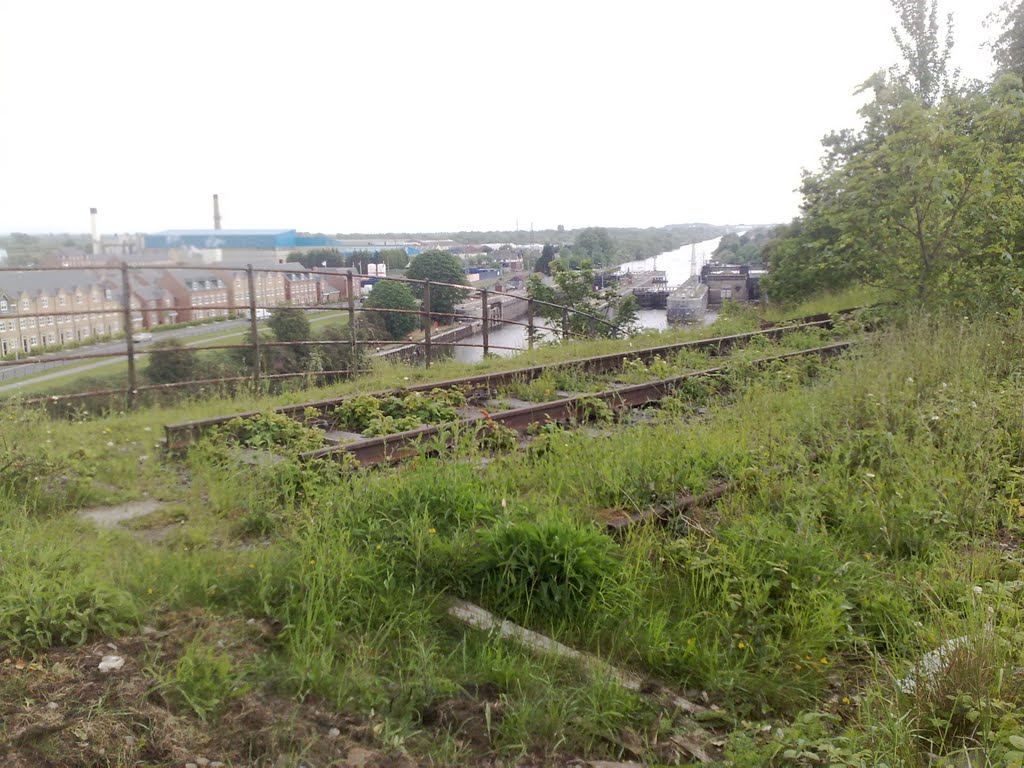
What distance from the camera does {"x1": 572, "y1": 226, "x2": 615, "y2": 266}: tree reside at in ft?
79.8

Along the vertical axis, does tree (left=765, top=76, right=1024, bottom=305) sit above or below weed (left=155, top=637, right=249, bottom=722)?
above

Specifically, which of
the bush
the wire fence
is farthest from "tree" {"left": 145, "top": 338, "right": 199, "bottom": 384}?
the bush

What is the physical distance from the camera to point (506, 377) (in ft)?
33.6

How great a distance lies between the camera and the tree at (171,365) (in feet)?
36.5

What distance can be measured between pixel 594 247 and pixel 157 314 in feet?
53.2

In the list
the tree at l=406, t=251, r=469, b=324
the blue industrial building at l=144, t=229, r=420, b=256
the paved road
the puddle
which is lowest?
the puddle

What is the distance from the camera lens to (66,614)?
3.65 meters

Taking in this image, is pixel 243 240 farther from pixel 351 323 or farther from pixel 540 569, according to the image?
pixel 540 569

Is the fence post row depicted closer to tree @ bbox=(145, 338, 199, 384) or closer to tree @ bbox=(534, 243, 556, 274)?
tree @ bbox=(145, 338, 199, 384)

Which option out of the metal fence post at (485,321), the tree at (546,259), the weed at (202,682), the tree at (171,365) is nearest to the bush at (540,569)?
the weed at (202,682)

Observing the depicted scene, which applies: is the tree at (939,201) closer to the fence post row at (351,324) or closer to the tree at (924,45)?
the fence post row at (351,324)

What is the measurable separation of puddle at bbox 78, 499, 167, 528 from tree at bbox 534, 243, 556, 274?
19.1 meters

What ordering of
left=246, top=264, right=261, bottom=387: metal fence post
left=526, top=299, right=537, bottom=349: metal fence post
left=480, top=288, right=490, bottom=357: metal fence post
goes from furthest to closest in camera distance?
1. left=526, top=299, right=537, bottom=349: metal fence post
2. left=480, top=288, right=490, bottom=357: metal fence post
3. left=246, top=264, right=261, bottom=387: metal fence post

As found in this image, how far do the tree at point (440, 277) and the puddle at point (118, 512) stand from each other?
27.1ft
